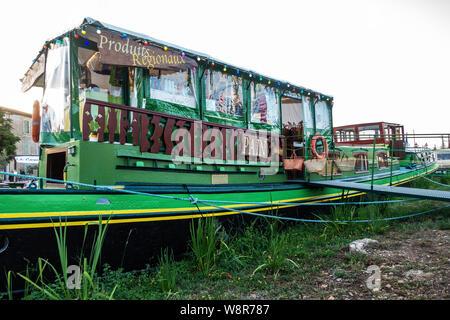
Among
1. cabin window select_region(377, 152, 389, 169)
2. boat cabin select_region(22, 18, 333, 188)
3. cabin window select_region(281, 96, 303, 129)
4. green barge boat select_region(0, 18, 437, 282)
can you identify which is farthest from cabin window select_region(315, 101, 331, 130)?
cabin window select_region(377, 152, 389, 169)

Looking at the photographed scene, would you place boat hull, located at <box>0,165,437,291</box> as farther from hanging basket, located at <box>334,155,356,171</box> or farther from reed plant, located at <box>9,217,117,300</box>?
hanging basket, located at <box>334,155,356,171</box>

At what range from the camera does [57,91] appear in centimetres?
516

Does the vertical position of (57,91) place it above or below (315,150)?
above

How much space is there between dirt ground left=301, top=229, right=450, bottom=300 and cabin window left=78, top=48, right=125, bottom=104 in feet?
13.9

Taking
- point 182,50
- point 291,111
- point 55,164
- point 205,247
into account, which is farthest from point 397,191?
point 55,164

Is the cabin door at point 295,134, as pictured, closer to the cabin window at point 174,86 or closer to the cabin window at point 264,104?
the cabin window at point 264,104

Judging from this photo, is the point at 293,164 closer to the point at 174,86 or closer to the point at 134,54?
the point at 174,86

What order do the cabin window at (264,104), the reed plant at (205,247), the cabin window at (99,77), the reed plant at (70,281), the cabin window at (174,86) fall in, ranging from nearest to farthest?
the reed plant at (70,281) < the reed plant at (205,247) < the cabin window at (99,77) < the cabin window at (174,86) < the cabin window at (264,104)

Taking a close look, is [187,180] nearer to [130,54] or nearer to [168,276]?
[168,276]

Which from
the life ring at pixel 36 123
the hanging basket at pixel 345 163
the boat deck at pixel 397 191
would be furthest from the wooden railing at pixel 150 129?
the hanging basket at pixel 345 163

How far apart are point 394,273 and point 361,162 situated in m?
6.11

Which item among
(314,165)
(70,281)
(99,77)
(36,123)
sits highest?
(99,77)

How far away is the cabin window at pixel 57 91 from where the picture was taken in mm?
4891

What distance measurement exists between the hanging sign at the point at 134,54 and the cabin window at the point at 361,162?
6.26 meters
